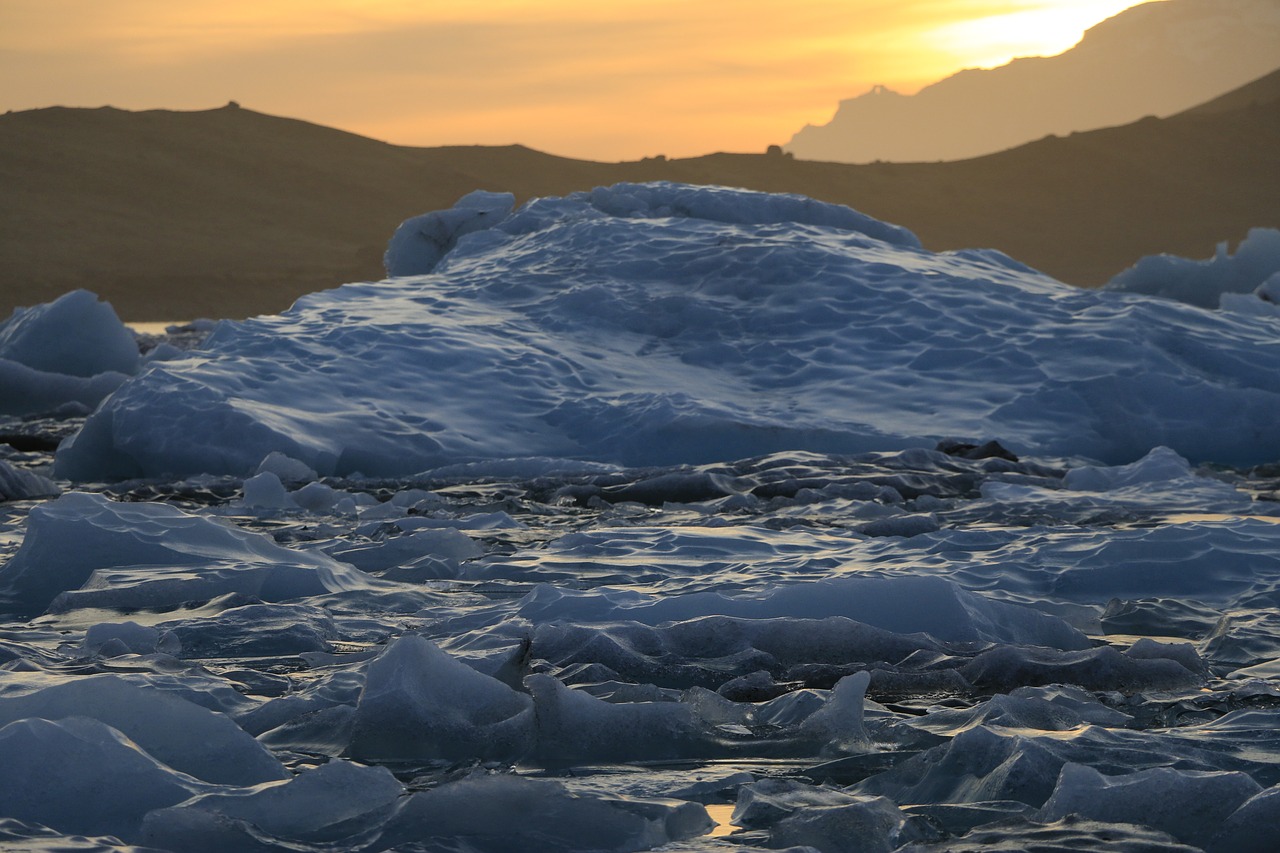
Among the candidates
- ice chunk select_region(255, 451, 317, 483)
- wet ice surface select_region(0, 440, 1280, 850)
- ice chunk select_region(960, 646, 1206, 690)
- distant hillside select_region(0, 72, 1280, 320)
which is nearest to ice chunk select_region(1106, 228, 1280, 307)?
wet ice surface select_region(0, 440, 1280, 850)

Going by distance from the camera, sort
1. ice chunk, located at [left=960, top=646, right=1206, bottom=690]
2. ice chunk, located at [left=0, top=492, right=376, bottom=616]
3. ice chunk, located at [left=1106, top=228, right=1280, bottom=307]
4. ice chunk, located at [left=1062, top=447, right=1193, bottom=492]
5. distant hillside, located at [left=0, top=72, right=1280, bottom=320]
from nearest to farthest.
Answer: ice chunk, located at [left=960, top=646, right=1206, bottom=690] < ice chunk, located at [left=0, top=492, right=376, bottom=616] < ice chunk, located at [left=1062, top=447, right=1193, bottom=492] < ice chunk, located at [left=1106, top=228, right=1280, bottom=307] < distant hillside, located at [left=0, top=72, right=1280, bottom=320]

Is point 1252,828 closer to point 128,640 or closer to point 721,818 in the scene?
point 721,818

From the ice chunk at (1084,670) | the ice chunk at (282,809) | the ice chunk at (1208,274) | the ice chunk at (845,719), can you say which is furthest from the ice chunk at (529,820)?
the ice chunk at (1208,274)

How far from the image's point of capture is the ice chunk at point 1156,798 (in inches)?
107

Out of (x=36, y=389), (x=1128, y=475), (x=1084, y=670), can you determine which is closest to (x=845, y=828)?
(x=1084, y=670)

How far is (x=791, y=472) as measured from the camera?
8.37 metres

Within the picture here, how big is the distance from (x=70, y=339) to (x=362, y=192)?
58.4m

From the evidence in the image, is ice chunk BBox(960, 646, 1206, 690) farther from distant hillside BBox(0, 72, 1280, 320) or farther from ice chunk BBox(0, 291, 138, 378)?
distant hillside BBox(0, 72, 1280, 320)

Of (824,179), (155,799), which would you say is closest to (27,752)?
(155,799)

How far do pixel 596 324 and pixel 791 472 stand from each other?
13.3 ft

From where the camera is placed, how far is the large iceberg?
934 centimetres

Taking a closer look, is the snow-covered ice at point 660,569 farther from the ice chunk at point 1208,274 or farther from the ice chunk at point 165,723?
the ice chunk at point 1208,274

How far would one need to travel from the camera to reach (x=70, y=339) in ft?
47.7

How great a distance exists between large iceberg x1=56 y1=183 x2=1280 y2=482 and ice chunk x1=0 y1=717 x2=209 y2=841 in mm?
6061
